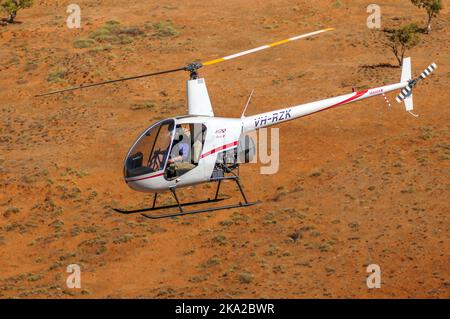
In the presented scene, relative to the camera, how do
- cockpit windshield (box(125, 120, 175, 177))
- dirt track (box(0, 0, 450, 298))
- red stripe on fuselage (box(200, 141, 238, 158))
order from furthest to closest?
dirt track (box(0, 0, 450, 298))
red stripe on fuselage (box(200, 141, 238, 158))
cockpit windshield (box(125, 120, 175, 177))

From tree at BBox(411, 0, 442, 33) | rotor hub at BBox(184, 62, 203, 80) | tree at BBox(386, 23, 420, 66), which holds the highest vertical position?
tree at BBox(411, 0, 442, 33)

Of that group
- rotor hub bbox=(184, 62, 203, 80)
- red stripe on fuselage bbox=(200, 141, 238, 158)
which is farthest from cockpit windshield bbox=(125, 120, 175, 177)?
rotor hub bbox=(184, 62, 203, 80)

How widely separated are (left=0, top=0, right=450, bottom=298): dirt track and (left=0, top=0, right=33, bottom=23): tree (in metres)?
1.42

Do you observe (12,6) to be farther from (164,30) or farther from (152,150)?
(152,150)

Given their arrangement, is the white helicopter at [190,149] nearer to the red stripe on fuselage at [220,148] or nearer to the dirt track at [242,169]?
the red stripe on fuselage at [220,148]

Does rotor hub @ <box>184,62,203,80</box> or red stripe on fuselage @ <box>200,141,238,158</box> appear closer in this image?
rotor hub @ <box>184,62,203,80</box>

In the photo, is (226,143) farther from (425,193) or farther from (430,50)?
(430,50)

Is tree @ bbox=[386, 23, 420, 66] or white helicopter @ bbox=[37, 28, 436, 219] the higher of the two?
tree @ bbox=[386, 23, 420, 66]

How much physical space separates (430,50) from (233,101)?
13982 mm

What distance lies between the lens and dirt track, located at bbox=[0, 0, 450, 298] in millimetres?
42188

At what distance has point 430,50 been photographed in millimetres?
64875

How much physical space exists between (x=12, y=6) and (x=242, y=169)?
1062 inches

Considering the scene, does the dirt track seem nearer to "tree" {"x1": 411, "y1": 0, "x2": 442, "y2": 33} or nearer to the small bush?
the small bush


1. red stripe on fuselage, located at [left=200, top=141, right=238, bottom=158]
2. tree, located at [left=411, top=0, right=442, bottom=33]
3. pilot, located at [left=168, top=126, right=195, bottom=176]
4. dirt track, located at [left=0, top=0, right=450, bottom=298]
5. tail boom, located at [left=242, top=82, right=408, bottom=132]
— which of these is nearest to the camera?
pilot, located at [left=168, top=126, right=195, bottom=176]
